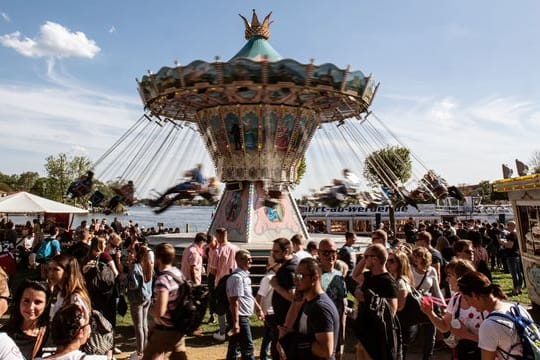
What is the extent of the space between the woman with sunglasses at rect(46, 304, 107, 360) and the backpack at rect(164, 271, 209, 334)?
165 cm

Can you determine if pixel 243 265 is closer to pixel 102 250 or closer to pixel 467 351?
pixel 102 250

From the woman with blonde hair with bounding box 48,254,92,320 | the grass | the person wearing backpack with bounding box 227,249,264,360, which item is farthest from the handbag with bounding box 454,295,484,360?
the grass

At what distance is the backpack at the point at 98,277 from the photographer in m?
5.28

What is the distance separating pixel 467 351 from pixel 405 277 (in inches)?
36.6

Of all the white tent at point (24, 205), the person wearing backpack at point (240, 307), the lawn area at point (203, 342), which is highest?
the white tent at point (24, 205)

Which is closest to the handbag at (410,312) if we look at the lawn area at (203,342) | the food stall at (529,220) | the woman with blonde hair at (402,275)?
the woman with blonde hair at (402,275)

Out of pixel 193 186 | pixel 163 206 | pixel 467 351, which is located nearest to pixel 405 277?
pixel 467 351

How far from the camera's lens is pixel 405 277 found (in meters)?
4.34

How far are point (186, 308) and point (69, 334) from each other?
1.77m

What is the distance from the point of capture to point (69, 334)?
92.0 inches

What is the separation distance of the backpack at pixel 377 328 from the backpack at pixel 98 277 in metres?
3.11

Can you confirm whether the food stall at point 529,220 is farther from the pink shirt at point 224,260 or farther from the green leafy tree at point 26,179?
the green leafy tree at point 26,179

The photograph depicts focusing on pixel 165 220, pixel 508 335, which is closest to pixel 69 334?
pixel 508 335

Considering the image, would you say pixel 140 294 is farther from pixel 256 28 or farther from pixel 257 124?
pixel 256 28
